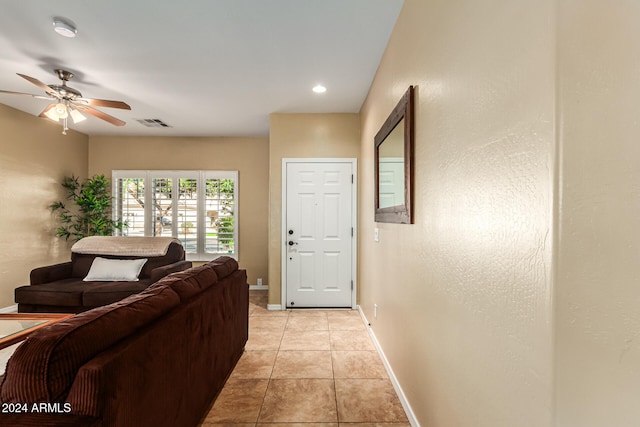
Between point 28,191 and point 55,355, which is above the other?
point 28,191

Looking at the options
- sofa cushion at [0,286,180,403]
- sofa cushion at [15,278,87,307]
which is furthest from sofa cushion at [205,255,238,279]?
sofa cushion at [15,278,87,307]

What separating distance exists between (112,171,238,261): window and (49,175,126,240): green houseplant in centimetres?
26

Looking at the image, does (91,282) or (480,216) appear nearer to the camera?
(480,216)

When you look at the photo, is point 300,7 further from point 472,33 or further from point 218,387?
point 218,387

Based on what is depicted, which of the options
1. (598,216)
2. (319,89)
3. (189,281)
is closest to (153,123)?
(319,89)

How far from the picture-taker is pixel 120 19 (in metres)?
2.21

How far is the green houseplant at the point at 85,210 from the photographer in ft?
16.2

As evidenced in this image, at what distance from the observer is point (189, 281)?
189cm

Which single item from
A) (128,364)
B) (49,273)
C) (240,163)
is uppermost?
(240,163)

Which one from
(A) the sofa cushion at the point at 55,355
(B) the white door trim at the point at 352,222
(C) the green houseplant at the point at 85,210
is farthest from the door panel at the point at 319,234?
(C) the green houseplant at the point at 85,210

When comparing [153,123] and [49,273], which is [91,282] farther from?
[153,123]

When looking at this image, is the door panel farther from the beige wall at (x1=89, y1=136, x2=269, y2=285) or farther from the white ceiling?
the beige wall at (x1=89, y1=136, x2=269, y2=285)

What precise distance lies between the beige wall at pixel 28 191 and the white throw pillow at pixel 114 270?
132 centimetres

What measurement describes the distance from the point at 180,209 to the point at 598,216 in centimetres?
568
